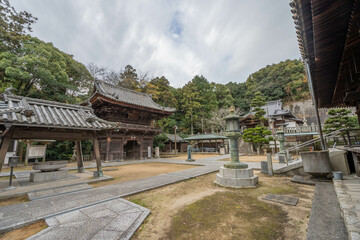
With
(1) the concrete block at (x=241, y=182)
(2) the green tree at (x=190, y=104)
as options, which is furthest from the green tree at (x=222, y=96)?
(1) the concrete block at (x=241, y=182)

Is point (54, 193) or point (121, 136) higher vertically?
point (121, 136)

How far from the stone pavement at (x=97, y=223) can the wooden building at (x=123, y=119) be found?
34.6 feet

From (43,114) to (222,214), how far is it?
676cm

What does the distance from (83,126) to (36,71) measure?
45.0 feet

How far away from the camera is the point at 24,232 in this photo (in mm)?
2572

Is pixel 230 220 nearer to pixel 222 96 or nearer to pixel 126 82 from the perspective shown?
pixel 126 82

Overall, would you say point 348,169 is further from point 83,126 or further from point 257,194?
point 83,126

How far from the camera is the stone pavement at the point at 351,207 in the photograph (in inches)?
74.9

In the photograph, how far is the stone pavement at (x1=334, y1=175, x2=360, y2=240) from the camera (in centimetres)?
190

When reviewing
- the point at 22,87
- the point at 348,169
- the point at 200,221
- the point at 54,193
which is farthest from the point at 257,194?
the point at 22,87

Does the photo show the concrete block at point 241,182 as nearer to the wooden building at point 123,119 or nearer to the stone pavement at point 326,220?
the stone pavement at point 326,220

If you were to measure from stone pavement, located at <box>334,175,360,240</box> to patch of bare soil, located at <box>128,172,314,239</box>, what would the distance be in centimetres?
60

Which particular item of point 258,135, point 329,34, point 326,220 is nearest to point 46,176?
point 326,220

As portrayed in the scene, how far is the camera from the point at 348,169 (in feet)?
17.6
